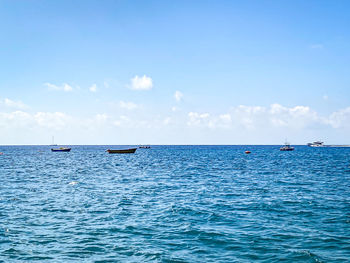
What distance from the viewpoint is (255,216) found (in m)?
21.0

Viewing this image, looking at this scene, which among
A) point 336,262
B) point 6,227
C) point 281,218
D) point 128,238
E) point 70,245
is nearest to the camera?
point 336,262

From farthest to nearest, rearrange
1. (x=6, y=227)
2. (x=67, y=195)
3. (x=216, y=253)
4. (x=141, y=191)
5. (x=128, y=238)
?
1. (x=141, y=191)
2. (x=67, y=195)
3. (x=6, y=227)
4. (x=128, y=238)
5. (x=216, y=253)

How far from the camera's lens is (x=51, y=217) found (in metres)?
21.0

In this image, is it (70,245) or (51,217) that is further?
(51,217)

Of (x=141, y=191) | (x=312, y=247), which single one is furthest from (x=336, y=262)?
(x=141, y=191)

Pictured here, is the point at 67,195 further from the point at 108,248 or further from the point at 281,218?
the point at 281,218

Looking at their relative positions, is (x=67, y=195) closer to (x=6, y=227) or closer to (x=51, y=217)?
(x=51, y=217)

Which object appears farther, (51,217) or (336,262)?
(51,217)

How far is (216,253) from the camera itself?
14062 millimetres

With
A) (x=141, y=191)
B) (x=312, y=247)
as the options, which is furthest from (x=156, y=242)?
(x=141, y=191)

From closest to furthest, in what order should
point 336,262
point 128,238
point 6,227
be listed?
1. point 336,262
2. point 128,238
3. point 6,227

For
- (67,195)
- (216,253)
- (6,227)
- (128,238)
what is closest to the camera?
(216,253)

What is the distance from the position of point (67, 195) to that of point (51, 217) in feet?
31.5

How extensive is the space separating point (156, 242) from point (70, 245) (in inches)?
178
